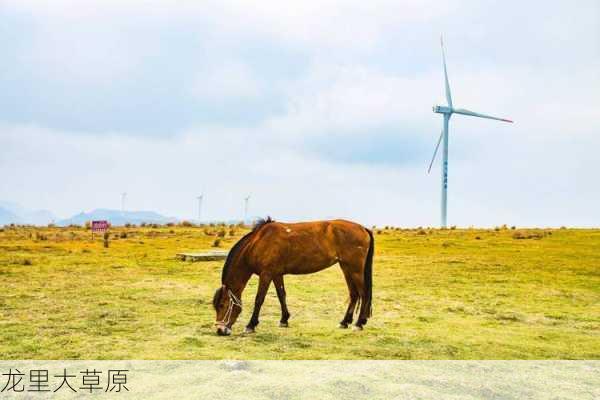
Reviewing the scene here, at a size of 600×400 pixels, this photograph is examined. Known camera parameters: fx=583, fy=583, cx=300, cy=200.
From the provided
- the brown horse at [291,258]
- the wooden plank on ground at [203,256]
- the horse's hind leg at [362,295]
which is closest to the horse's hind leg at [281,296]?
the brown horse at [291,258]

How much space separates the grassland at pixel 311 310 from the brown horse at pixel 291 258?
1.92 feet

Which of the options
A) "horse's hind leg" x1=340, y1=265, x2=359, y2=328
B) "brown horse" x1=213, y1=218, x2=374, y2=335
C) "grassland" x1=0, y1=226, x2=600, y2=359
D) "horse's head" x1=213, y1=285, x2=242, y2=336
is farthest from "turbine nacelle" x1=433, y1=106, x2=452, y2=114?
"horse's head" x1=213, y1=285, x2=242, y2=336

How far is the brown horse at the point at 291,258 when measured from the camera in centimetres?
1034

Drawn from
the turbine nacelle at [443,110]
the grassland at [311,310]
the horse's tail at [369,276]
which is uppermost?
the turbine nacelle at [443,110]

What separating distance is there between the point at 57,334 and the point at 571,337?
9408 mm

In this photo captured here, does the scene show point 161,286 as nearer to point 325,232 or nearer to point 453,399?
point 325,232

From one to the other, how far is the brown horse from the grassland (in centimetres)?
59

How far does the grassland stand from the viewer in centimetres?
923

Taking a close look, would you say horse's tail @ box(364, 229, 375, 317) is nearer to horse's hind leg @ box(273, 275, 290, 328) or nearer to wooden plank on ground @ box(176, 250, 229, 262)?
horse's hind leg @ box(273, 275, 290, 328)

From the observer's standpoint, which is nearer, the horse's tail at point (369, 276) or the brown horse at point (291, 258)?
the brown horse at point (291, 258)

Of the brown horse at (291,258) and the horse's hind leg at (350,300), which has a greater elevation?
the brown horse at (291,258)

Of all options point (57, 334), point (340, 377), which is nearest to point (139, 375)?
point (340, 377)

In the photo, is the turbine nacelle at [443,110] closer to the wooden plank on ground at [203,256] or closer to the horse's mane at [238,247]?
the wooden plank on ground at [203,256]

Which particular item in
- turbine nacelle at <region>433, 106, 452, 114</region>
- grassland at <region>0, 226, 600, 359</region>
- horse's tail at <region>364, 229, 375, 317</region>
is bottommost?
grassland at <region>0, 226, 600, 359</region>
